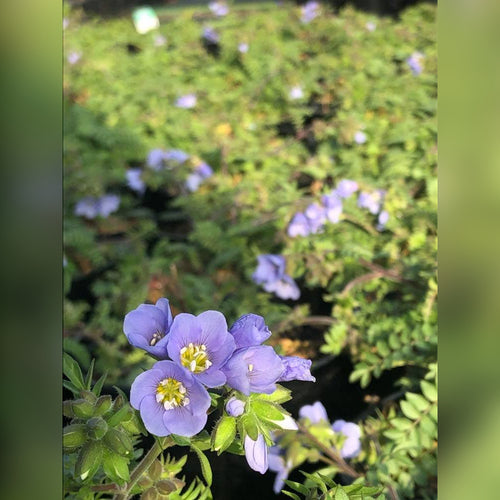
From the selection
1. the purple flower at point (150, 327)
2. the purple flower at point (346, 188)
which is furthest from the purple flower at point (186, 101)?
the purple flower at point (150, 327)

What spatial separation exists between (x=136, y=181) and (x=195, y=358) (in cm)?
156

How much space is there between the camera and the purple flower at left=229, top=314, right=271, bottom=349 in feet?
1.25

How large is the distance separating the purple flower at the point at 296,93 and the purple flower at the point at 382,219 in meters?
0.71

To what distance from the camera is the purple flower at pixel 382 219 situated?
1571 mm

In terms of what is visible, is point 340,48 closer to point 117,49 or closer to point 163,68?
point 163,68

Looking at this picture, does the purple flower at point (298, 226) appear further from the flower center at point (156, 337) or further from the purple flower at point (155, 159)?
the flower center at point (156, 337)

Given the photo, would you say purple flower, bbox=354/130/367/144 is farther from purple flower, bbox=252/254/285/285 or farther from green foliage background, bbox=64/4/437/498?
purple flower, bbox=252/254/285/285

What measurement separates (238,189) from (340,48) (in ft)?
2.72

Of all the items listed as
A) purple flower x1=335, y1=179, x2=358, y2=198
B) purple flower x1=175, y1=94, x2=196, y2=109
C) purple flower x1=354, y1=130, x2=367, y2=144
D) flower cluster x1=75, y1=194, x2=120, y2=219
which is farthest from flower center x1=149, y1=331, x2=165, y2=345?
purple flower x1=175, y1=94, x2=196, y2=109

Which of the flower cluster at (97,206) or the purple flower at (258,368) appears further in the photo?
the flower cluster at (97,206)

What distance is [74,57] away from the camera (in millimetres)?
2297

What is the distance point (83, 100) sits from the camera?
7.14 feet

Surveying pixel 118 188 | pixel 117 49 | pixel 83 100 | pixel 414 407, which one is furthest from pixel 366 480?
pixel 117 49

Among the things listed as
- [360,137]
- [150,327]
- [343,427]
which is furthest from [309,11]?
[150,327]
